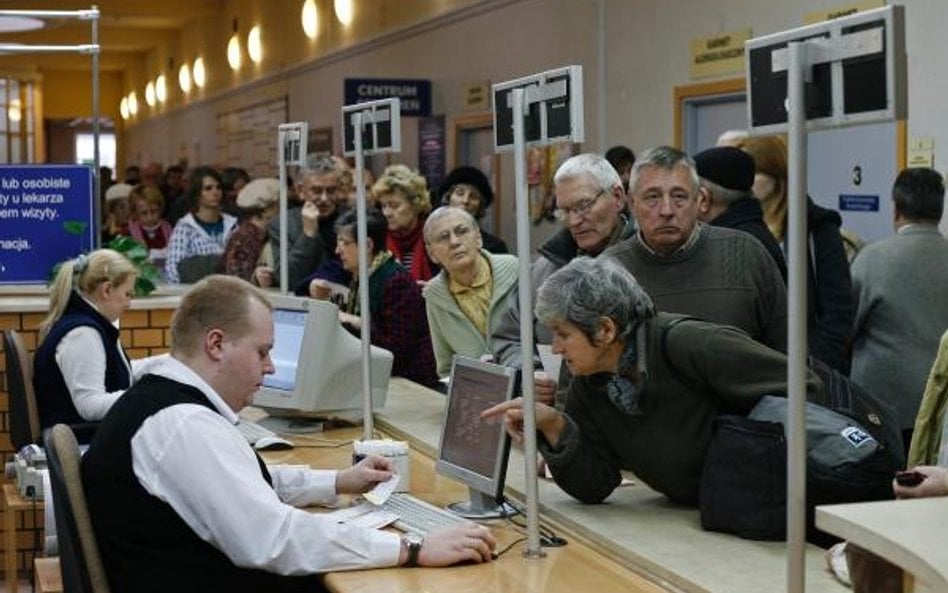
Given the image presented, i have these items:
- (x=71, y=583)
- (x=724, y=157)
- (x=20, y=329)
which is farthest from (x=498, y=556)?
(x=20, y=329)

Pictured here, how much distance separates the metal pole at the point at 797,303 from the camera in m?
2.33

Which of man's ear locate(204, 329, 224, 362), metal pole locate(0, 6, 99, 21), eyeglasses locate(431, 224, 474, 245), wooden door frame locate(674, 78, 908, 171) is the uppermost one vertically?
metal pole locate(0, 6, 99, 21)

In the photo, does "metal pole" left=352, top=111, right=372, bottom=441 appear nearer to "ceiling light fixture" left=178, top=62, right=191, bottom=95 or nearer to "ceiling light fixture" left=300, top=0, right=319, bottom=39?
"ceiling light fixture" left=300, top=0, right=319, bottom=39

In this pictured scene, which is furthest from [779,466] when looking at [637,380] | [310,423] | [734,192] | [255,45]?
[255,45]

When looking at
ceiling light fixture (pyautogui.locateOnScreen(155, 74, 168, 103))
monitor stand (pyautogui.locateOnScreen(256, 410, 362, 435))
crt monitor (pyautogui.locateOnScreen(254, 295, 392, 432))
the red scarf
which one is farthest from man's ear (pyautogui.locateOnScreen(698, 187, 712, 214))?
ceiling light fixture (pyautogui.locateOnScreen(155, 74, 168, 103))

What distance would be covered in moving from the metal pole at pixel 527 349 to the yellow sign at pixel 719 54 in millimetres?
4404

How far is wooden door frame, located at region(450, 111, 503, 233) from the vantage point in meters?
10.5

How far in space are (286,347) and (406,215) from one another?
5.67ft

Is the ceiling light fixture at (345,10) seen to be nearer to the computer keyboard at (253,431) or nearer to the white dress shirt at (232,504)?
the computer keyboard at (253,431)

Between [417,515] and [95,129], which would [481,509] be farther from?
[95,129]

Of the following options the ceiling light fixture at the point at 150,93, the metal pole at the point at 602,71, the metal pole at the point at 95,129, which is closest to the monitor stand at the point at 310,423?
the metal pole at the point at 95,129

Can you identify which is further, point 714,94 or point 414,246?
point 714,94

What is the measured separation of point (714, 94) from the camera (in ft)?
25.4

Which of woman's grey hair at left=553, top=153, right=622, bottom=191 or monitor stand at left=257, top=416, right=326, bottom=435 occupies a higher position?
woman's grey hair at left=553, top=153, right=622, bottom=191
